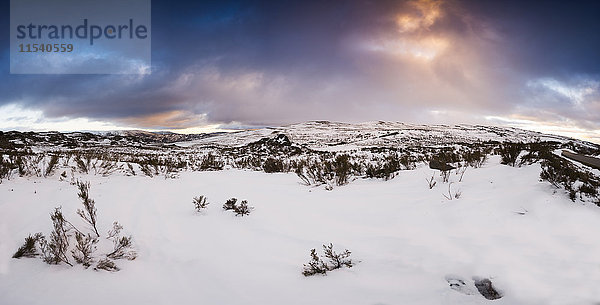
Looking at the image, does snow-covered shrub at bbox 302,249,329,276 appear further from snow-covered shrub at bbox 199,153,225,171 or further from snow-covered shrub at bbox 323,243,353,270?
snow-covered shrub at bbox 199,153,225,171

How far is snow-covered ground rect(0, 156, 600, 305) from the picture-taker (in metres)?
2.05

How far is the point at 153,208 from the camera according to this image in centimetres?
442

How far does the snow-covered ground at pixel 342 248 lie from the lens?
2051 millimetres

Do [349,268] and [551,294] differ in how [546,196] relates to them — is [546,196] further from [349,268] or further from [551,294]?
[349,268]

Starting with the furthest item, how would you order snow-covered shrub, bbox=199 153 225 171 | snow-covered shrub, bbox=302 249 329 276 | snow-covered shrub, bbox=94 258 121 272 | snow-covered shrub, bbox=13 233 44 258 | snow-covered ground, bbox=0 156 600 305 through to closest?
snow-covered shrub, bbox=199 153 225 171 → snow-covered shrub, bbox=13 233 44 258 → snow-covered shrub, bbox=94 258 121 272 → snow-covered shrub, bbox=302 249 329 276 → snow-covered ground, bbox=0 156 600 305

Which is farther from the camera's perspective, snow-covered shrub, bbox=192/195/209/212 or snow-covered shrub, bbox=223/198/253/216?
snow-covered shrub, bbox=192/195/209/212

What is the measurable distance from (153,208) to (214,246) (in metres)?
2.02

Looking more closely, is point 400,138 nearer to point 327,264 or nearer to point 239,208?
point 239,208

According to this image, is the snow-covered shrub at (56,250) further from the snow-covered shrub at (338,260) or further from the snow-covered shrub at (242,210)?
the snow-covered shrub at (338,260)

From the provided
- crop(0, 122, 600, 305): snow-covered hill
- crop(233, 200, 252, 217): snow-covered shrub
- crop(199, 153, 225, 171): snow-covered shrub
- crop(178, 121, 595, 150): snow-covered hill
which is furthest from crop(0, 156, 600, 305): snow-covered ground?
crop(178, 121, 595, 150): snow-covered hill

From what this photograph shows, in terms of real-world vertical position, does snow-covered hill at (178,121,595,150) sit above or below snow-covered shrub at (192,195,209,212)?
above

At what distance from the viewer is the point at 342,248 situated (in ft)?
9.28

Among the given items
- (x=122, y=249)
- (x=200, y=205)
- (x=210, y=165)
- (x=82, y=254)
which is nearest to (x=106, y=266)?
(x=122, y=249)

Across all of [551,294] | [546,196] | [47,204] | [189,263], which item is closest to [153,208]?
[47,204]
